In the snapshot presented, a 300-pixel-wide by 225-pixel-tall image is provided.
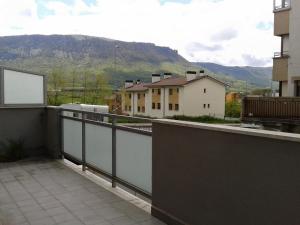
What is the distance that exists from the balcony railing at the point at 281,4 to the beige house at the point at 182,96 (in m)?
36.0

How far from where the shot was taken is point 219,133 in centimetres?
330

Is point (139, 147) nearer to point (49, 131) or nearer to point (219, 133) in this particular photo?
point (219, 133)

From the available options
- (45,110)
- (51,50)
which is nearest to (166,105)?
(45,110)

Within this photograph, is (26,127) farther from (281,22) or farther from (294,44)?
(281,22)

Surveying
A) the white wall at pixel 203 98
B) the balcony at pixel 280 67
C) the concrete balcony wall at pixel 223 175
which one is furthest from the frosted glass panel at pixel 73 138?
the white wall at pixel 203 98

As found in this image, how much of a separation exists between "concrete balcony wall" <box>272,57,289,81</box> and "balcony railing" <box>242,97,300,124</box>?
309 cm

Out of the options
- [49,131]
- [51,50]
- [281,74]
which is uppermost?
[51,50]

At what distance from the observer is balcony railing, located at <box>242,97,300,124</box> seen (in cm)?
2088

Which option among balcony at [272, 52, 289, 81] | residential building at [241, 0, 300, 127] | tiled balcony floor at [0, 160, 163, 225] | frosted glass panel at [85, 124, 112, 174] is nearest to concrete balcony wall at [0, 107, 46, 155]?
tiled balcony floor at [0, 160, 163, 225]

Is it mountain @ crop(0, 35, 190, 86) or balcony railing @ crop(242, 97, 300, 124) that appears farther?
mountain @ crop(0, 35, 190, 86)

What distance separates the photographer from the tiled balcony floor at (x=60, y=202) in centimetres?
439

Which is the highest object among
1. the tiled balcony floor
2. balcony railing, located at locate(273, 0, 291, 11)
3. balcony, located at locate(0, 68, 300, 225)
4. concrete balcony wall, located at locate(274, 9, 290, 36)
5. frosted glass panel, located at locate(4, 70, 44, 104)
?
balcony railing, located at locate(273, 0, 291, 11)

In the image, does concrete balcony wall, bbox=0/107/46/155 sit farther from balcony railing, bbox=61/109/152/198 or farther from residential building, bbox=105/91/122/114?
residential building, bbox=105/91/122/114

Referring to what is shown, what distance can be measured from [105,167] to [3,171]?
2.41m
